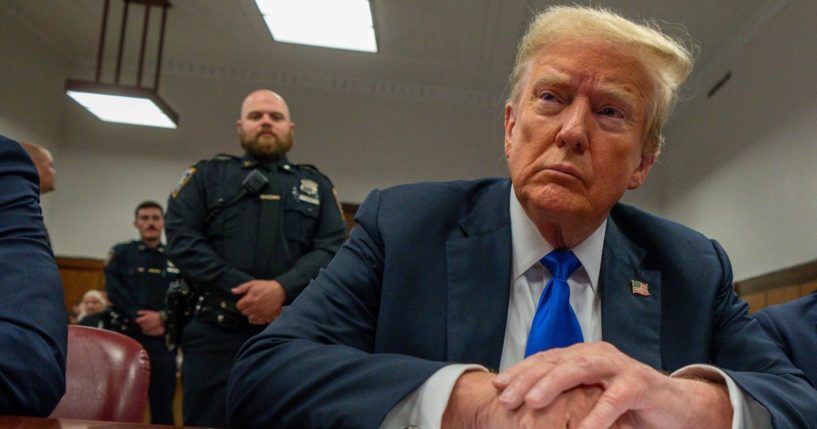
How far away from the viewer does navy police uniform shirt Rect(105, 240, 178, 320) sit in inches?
205

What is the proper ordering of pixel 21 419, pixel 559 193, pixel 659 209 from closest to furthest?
pixel 21 419 → pixel 559 193 → pixel 659 209

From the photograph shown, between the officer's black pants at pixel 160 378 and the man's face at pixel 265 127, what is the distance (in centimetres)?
219

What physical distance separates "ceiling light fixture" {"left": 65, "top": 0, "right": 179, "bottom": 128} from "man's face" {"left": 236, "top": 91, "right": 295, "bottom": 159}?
3611 mm

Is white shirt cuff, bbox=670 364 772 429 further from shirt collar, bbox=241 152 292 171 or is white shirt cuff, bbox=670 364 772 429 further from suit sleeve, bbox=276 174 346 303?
shirt collar, bbox=241 152 292 171

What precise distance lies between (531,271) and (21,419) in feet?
2.76

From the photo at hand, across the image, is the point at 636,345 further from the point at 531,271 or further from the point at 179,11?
the point at 179,11

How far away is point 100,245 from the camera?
26.8ft

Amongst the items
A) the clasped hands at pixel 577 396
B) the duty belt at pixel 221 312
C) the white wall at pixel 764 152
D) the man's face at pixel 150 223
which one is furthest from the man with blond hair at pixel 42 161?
the white wall at pixel 764 152

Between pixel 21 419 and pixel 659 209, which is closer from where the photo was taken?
pixel 21 419

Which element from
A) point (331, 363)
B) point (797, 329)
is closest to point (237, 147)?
point (797, 329)

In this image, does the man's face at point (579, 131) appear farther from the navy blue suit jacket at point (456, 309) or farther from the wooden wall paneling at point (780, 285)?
the wooden wall paneling at point (780, 285)

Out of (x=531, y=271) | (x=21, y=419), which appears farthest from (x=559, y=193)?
(x=21, y=419)

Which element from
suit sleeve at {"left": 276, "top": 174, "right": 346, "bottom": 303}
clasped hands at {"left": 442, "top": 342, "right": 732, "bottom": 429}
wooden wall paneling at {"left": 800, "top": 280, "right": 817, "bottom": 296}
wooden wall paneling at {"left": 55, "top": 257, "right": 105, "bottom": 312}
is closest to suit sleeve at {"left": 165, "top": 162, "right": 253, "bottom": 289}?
suit sleeve at {"left": 276, "top": 174, "right": 346, "bottom": 303}

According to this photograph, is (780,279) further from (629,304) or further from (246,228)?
(629,304)
